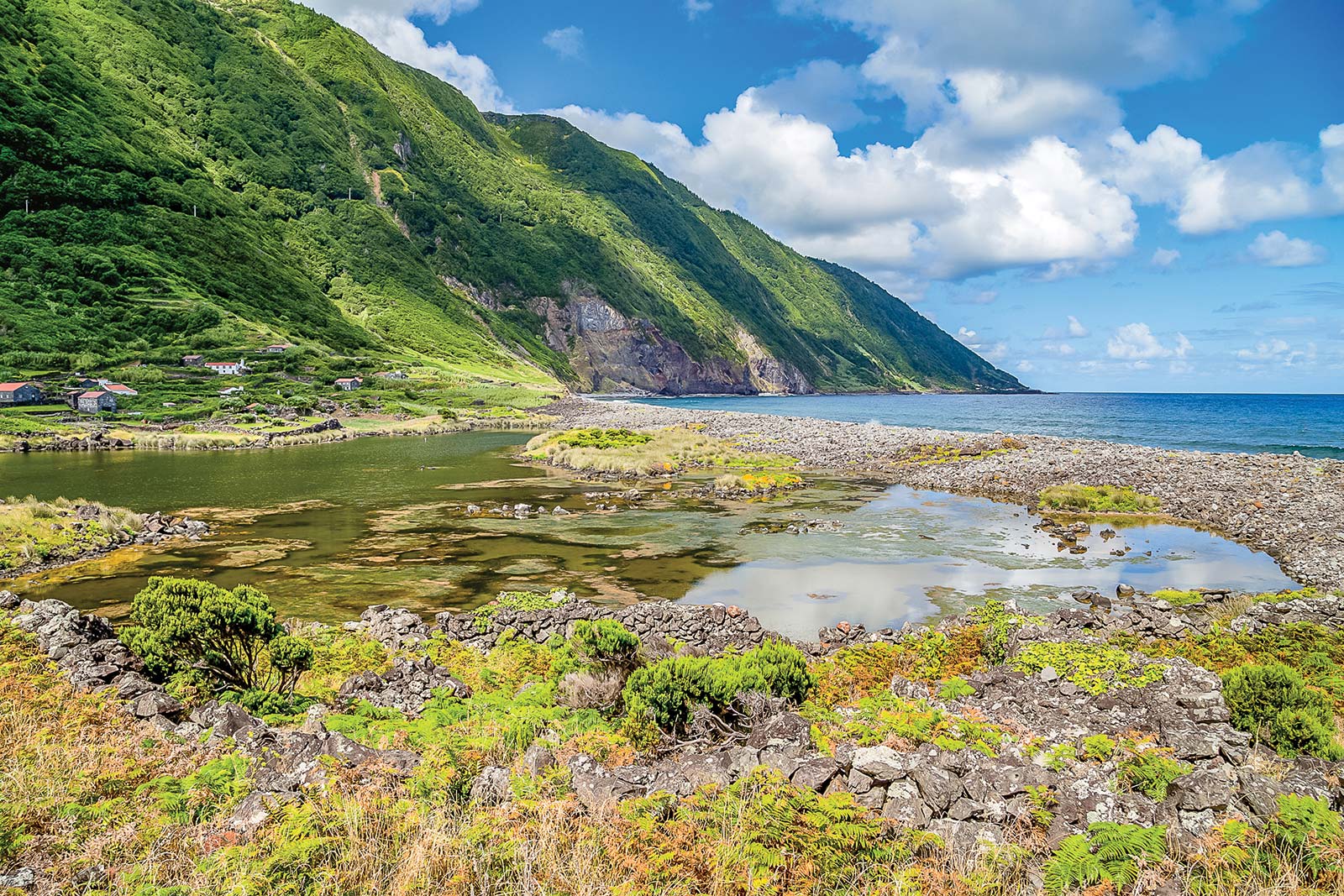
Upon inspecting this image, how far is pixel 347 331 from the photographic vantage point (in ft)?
562

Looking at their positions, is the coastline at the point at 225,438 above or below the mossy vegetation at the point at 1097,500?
below

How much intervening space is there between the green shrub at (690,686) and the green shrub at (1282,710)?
663cm

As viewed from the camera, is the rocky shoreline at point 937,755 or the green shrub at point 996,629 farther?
the green shrub at point 996,629

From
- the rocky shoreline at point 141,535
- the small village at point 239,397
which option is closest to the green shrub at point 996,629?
the rocky shoreline at point 141,535

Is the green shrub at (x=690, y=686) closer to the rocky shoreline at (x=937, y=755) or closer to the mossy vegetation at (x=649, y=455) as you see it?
the rocky shoreline at (x=937, y=755)

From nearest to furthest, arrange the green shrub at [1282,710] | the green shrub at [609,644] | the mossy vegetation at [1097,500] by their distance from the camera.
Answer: the green shrub at [1282,710]
the green shrub at [609,644]
the mossy vegetation at [1097,500]

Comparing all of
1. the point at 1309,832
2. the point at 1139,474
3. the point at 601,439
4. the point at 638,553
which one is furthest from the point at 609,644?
the point at 601,439

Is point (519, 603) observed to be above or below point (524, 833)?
below

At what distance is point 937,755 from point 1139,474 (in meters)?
43.1

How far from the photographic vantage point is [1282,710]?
9.07m

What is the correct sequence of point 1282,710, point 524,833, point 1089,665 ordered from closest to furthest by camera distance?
1. point 524,833
2. point 1282,710
3. point 1089,665

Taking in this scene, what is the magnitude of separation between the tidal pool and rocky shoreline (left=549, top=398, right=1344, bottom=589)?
184 centimetres

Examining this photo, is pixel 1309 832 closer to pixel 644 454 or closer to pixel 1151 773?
pixel 1151 773

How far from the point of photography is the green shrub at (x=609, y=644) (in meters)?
12.9
